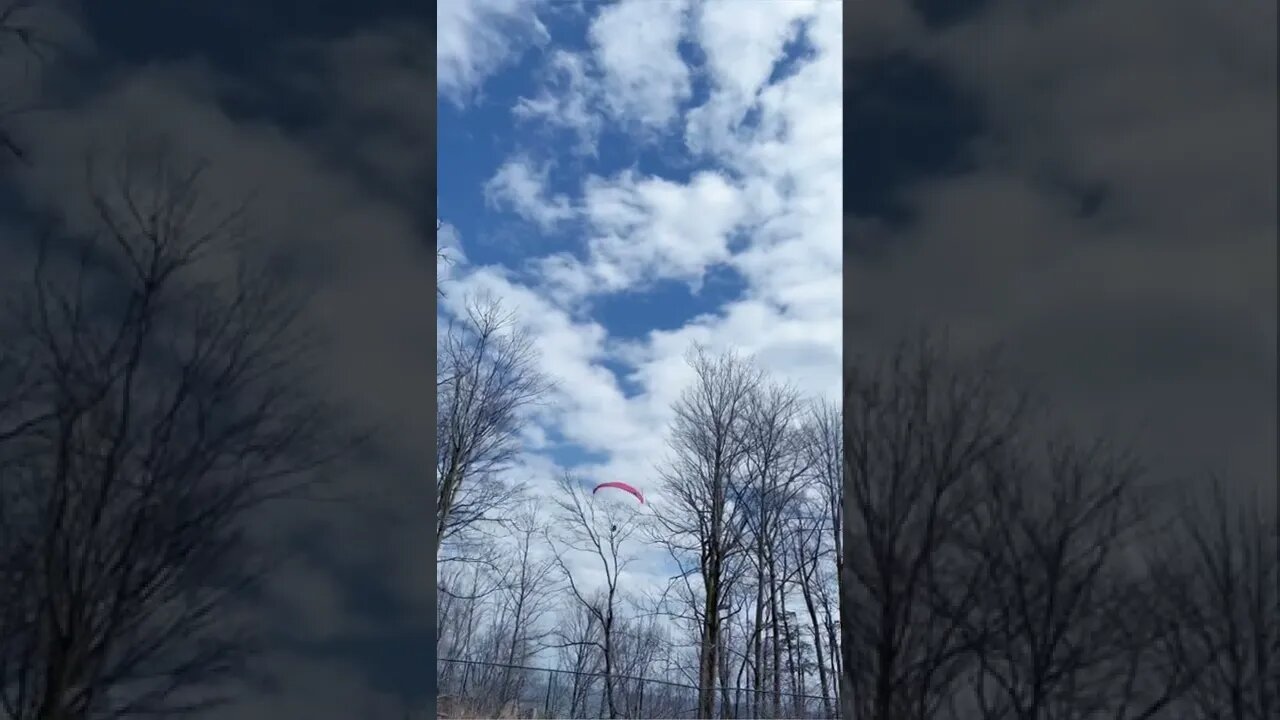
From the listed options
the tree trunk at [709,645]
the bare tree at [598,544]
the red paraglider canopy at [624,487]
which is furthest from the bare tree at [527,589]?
the tree trunk at [709,645]

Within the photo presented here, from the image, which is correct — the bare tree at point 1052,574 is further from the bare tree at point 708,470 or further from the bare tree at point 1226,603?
the bare tree at point 708,470

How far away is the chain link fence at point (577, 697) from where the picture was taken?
373 inches

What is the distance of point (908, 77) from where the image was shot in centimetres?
344

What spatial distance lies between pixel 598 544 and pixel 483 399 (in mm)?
1826

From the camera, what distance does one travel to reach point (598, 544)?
37.0 ft

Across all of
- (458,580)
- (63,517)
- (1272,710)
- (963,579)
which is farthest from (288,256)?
(458,580)

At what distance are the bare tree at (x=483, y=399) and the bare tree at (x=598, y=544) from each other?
25.1 inches

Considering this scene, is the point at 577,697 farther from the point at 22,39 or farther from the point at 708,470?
the point at 22,39

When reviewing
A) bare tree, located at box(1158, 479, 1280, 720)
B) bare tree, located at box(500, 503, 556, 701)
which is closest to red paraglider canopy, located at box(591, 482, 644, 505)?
bare tree, located at box(500, 503, 556, 701)

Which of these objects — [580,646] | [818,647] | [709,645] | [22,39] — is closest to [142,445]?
[22,39]

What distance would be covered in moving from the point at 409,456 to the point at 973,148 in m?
2.02

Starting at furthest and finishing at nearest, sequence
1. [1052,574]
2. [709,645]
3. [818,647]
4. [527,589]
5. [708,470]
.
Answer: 1. [708,470]
2. [709,645]
3. [818,647]
4. [527,589]
5. [1052,574]

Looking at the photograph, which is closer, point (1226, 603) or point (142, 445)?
point (1226, 603)

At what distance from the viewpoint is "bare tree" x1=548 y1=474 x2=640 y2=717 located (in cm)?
1108
